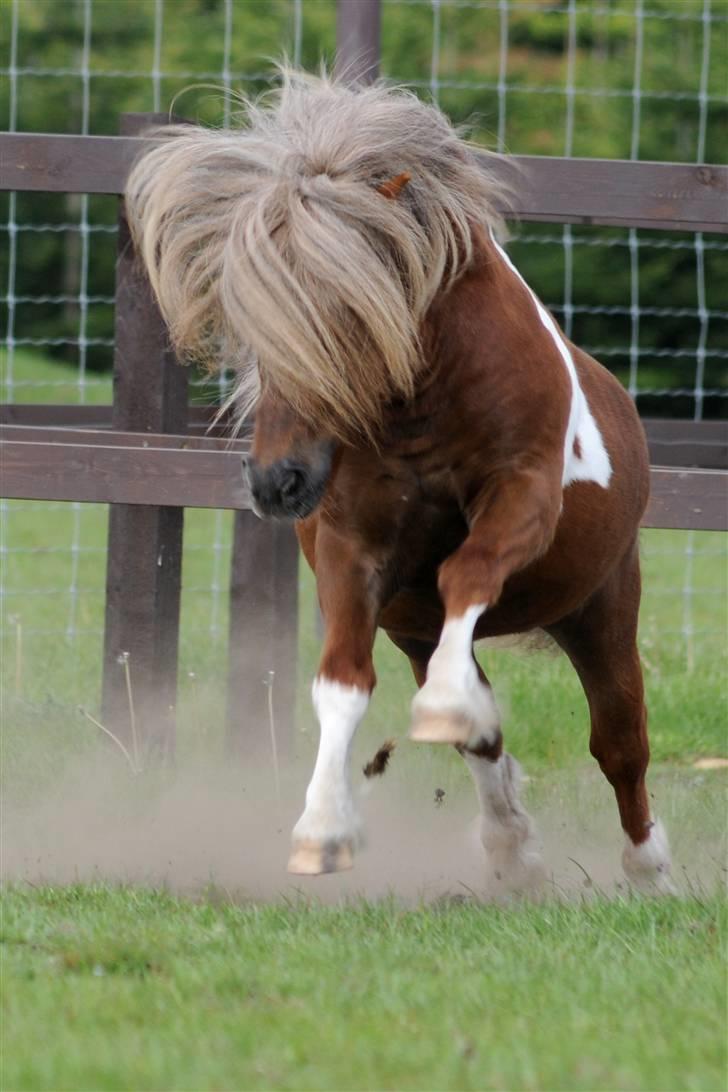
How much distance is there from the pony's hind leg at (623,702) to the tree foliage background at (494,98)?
1444cm

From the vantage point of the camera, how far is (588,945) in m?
3.28

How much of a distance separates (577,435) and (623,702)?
1.01 m

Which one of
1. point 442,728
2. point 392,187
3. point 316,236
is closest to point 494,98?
point 392,187

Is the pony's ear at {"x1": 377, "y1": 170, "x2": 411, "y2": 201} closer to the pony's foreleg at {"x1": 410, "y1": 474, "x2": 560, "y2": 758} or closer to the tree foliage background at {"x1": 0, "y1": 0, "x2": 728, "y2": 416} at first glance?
the pony's foreleg at {"x1": 410, "y1": 474, "x2": 560, "y2": 758}

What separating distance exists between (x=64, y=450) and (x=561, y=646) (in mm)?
1657

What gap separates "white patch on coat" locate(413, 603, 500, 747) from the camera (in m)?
3.26

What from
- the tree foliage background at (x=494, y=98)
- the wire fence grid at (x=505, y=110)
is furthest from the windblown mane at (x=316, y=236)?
the tree foliage background at (x=494, y=98)

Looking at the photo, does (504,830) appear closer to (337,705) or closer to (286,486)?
(337,705)

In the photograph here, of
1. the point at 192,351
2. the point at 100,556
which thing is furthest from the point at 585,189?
the point at 100,556

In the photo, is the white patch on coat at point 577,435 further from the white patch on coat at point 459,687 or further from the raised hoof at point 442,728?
the raised hoof at point 442,728

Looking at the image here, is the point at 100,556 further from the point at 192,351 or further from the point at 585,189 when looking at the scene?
the point at 192,351

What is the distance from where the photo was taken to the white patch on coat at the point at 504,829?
457 cm

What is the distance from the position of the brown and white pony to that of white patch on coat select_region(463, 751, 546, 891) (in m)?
0.77

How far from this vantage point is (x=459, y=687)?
3291 mm
